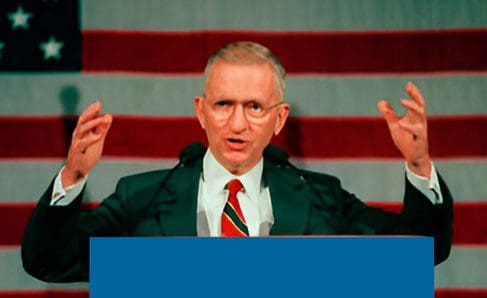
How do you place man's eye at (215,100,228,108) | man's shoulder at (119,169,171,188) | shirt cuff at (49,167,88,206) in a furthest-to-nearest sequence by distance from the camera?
1. man's shoulder at (119,169,171,188)
2. man's eye at (215,100,228,108)
3. shirt cuff at (49,167,88,206)

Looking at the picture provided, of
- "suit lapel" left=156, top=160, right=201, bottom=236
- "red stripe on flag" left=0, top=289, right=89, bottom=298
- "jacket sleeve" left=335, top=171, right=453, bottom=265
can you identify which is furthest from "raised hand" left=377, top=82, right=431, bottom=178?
"red stripe on flag" left=0, top=289, right=89, bottom=298

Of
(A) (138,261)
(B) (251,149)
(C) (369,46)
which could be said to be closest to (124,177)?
(B) (251,149)

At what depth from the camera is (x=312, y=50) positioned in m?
1.91

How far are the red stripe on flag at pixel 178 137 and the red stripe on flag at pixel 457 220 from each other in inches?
6.0

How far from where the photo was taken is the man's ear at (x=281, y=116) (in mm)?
1710

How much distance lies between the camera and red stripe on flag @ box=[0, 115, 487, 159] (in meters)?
1.88

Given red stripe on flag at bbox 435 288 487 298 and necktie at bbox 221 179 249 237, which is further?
red stripe on flag at bbox 435 288 487 298

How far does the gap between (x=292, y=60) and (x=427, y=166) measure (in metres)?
0.62

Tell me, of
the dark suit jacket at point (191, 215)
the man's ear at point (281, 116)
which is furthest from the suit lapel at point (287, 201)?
the man's ear at point (281, 116)

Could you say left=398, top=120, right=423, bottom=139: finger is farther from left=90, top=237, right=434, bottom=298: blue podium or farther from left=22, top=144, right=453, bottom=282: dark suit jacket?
left=90, top=237, right=434, bottom=298: blue podium

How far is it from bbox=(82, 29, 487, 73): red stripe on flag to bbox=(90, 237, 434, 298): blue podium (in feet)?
4.13

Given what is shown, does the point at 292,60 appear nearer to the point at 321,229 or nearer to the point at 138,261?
the point at 321,229

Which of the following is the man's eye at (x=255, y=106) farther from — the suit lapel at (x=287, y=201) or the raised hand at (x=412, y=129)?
the raised hand at (x=412, y=129)

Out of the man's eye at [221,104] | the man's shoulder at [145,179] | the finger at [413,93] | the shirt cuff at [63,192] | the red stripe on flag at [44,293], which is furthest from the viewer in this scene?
the red stripe on flag at [44,293]
